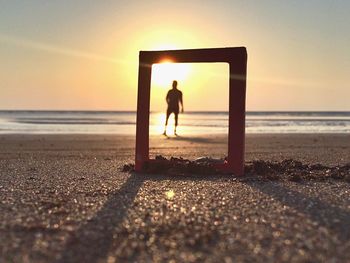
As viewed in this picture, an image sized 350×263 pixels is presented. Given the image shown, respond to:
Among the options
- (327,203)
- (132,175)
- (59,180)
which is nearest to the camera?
(327,203)

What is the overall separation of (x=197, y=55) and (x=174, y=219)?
10.9ft

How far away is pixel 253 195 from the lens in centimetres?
472

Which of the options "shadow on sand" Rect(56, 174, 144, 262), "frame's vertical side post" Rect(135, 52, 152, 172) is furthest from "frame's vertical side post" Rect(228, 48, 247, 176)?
"shadow on sand" Rect(56, 174, 144, 262)

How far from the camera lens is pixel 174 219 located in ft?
12.0

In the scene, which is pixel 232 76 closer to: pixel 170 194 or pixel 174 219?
pixel 170 194

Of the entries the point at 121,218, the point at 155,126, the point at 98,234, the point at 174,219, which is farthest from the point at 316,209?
the point at 155,126

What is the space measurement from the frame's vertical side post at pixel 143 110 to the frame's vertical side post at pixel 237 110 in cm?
120

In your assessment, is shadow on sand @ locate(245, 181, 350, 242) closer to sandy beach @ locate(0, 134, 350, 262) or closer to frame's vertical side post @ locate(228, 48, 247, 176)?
sandy beach @ locate(0, 134, 350, 262)

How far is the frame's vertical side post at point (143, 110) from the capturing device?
6.77 meters

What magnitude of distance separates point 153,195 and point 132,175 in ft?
5.54

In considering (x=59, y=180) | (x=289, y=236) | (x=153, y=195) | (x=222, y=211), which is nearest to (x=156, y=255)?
(x=289, y=236)

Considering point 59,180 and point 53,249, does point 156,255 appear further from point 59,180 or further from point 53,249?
point 59,180

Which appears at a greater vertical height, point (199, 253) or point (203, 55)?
point (203, 55)

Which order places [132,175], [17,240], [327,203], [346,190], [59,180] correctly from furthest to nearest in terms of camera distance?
[132,175], [59,180], [346,190], [327,203], [17,240]
